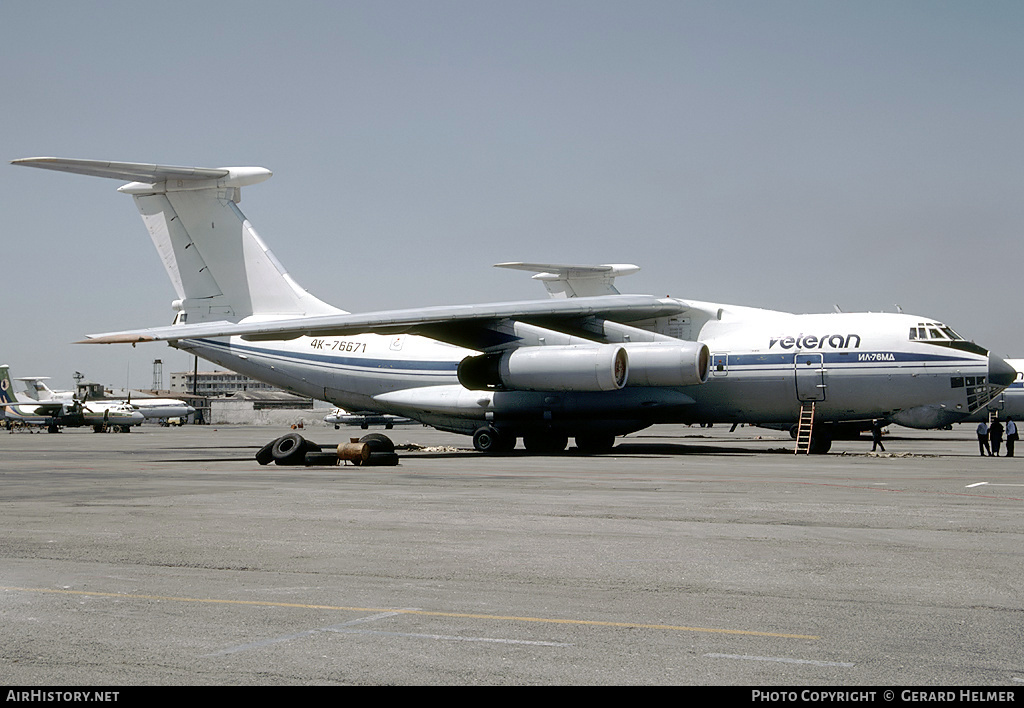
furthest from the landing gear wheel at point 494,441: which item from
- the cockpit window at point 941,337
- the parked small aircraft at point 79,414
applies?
the parked small aircraft at point 79,414

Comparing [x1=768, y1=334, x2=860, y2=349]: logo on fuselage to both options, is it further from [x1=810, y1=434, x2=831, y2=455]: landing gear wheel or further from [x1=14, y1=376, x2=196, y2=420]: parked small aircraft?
[x1=14, y1=376, x2=196, y2=420]: parked small aircraft

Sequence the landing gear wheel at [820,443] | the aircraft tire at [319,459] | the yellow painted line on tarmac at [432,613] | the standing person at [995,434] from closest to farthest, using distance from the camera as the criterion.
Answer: the yellow painted line on tarmac at [432,613] → the aircraft tire at [319,459] → the landing gear wheel at [820,443] → the standing person at [995,434]

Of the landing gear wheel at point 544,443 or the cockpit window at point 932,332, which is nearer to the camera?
the cockpit window at point 932,332

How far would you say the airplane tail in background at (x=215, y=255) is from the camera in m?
27.2

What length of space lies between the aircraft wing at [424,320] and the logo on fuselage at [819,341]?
3.00 meters

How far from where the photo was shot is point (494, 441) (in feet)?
84.8

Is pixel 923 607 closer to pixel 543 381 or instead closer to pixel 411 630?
pixel 411 630

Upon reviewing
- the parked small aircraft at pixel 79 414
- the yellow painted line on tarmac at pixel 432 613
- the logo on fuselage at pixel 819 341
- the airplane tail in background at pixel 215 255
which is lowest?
the parked small aircraft at pixel 79 414

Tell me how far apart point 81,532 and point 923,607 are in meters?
7.57

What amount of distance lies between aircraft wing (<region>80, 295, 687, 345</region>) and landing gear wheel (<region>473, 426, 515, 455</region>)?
276 centimetres

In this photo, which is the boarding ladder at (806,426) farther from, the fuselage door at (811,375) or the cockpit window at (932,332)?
the cockpit window at (932,332)

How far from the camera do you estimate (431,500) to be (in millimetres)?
12430

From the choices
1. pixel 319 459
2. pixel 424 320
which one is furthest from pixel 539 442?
pixel 319 459

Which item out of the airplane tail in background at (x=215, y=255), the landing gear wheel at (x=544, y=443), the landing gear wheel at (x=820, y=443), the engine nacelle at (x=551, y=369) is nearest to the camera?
the engine nacelle at (x=551, y=369)
